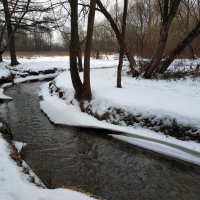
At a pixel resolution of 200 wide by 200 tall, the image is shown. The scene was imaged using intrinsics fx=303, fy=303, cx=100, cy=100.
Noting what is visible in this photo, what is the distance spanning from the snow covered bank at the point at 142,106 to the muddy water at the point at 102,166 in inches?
12.5

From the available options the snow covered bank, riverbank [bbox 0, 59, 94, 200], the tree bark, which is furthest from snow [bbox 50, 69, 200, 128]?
riverbank [bbox 0, 59, 94, 200]

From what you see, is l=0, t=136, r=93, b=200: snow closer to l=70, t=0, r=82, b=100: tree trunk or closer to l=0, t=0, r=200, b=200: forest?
l=0, t=0, r=200, b=200: forest

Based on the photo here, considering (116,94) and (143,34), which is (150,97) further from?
(143,34)

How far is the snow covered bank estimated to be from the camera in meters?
7.59

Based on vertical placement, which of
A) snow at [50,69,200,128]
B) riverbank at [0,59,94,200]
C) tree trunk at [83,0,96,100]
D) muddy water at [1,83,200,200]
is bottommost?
muddy water at [1,83,200,200]

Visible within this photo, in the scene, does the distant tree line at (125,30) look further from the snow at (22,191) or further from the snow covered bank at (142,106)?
the snow at (22,191)

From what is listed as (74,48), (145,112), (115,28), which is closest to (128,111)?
(145,112)

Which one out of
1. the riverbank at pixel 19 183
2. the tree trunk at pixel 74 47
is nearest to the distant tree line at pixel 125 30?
the tree trunk at pixel 74 47

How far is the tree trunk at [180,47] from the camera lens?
13.9 metres

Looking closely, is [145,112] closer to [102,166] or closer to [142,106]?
[142,106]

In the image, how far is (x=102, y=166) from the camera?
6.92 metres

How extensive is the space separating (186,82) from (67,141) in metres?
6.45

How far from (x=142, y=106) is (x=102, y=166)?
2.66 m

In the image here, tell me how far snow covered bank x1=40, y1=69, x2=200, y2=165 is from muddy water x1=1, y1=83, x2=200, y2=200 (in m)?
0.32
